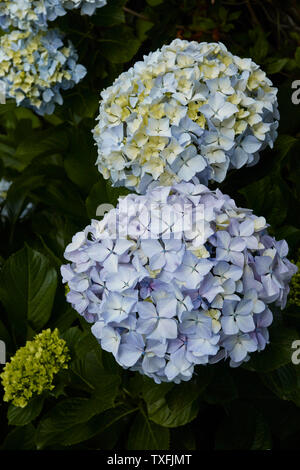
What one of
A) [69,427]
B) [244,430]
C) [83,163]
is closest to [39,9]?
[83,163]

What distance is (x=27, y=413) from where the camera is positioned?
133cm

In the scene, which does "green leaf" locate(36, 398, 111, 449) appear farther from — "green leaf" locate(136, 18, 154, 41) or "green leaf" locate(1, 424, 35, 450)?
"green leaf" locate(136, 18, 154, 41)

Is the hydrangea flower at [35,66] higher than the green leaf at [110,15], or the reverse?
the green leaf at [110,15]

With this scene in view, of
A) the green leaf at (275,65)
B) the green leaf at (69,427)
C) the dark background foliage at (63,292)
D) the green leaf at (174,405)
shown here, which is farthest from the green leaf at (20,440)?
the green leaf at (275,65)

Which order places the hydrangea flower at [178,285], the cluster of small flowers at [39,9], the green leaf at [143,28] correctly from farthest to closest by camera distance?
the green leaf at [143,28], the cluster of small flowers at [39,9], the hydrangea flower at [178,285]

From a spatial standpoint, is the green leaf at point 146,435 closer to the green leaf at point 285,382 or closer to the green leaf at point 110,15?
the green leaf at point 285,382

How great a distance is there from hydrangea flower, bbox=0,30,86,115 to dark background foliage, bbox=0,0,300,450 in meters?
0.09

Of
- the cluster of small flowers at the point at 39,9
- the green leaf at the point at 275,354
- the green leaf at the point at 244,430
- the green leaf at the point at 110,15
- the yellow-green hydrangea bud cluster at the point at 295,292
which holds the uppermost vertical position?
the cluster of small flowers at the point at 39,9

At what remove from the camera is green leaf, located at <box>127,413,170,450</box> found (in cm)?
134

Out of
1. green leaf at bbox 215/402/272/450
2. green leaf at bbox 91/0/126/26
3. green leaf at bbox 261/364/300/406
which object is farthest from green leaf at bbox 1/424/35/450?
green leaf at bbox 91/0/126/26

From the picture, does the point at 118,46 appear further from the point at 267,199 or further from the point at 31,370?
the point at 31,370

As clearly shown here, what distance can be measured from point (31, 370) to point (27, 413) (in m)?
0.17

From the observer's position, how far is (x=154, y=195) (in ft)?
3.88

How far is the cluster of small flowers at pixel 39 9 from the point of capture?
1666mm
